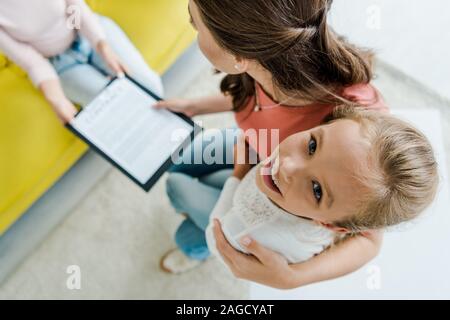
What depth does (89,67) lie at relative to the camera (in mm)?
1059

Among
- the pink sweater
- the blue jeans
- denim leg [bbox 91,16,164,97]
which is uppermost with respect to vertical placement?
the pink sweater

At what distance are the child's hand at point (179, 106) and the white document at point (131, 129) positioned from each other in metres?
0.01

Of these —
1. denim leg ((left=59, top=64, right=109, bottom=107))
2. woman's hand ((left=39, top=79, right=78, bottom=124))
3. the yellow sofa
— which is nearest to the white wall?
the yellow sofa

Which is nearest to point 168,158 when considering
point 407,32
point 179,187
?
point 179,187

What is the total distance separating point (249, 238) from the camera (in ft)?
2.40

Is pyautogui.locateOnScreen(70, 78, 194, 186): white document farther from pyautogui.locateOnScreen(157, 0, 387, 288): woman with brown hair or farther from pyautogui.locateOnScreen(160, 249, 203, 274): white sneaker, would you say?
pyautogui.locateOnScreen(160, 249, 203, 274): white sneaker

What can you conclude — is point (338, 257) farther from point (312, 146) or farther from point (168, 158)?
point (168, 158)

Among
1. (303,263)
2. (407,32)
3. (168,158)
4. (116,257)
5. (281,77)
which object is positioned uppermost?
(281,77)

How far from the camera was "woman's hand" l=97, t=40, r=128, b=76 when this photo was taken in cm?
99

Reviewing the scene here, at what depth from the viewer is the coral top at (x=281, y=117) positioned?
69 centimetres

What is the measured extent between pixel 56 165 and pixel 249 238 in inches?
22.5

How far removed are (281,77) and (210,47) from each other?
12cm

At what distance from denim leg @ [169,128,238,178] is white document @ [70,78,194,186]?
70 millimetres
